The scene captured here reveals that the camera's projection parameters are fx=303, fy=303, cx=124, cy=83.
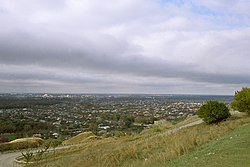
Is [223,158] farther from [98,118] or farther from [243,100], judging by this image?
[98,118]

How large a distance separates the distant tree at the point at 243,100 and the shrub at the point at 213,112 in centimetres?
143

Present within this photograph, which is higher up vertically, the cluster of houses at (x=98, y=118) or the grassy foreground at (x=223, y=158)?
the grassy foreground at (x=223, y=158)

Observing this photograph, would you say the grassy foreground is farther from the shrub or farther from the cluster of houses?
the cluster of houses

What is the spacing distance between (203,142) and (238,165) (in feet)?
18.0

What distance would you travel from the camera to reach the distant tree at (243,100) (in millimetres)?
28281

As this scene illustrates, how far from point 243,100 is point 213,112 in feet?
10.6

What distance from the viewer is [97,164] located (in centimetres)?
1206

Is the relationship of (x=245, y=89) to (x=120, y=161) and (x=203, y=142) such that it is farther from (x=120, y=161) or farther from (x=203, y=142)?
(x=120, y=161)

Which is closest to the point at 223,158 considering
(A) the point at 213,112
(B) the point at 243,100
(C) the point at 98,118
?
(A) the point at 213,112

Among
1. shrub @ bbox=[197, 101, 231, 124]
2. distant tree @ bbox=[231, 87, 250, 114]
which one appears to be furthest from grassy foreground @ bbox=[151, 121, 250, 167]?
distant tree @ bbox=[231, 87, 250, 114]

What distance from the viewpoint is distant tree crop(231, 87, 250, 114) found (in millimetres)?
28281

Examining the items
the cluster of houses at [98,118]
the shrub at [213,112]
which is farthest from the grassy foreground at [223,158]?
the cluster of houses at [98,118]

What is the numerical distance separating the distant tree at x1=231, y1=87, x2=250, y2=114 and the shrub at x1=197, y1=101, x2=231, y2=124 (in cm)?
143

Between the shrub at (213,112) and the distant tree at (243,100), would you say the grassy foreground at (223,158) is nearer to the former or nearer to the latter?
the shrub at (213,112)
